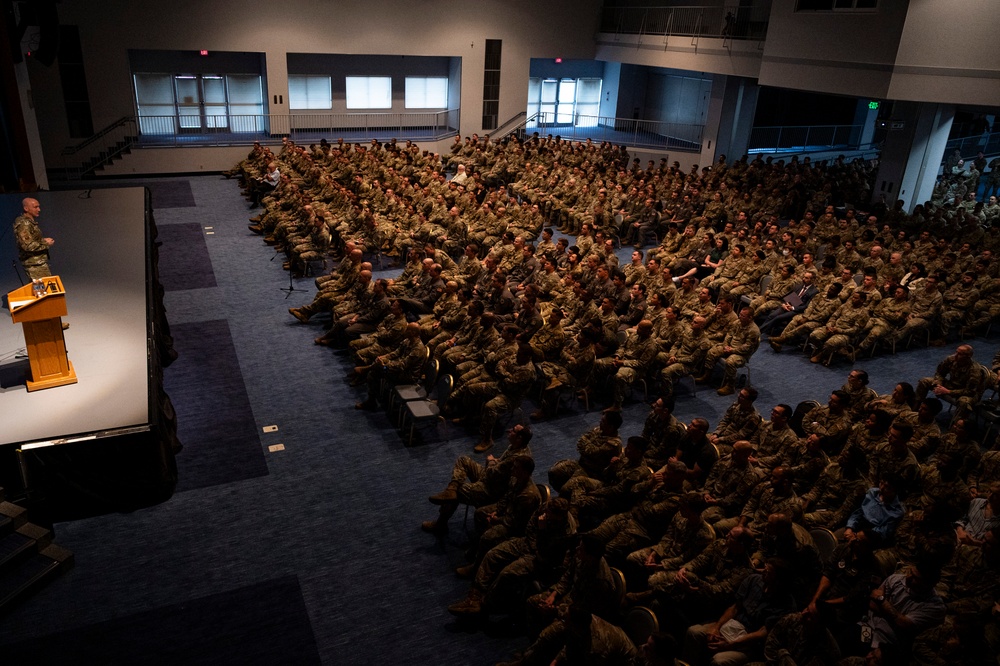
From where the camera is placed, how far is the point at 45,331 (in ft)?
21.0

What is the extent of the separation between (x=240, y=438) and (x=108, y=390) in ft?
4.23

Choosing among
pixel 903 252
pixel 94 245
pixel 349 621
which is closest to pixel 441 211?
pixel 94 245

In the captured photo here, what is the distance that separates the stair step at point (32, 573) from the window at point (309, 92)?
18.7 metres

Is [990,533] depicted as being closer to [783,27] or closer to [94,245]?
[94,245]

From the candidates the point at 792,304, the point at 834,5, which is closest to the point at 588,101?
the point at 834,5

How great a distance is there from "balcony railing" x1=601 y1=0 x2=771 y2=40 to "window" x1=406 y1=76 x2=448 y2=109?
5783mm

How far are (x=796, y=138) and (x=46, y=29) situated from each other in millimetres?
20572

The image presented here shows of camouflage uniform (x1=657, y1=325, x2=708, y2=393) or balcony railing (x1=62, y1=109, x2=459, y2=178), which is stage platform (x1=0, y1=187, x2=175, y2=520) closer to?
camouflage uniform (x1=657, y1=325, x2=708, y2=393)

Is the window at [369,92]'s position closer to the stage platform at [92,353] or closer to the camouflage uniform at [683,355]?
the stage platform at [92,353]

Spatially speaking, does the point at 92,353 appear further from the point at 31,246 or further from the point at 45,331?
the point at 31,246

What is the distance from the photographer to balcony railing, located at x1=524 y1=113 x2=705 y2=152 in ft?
→ 72.9

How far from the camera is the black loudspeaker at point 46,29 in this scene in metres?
12.5

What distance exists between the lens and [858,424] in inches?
245

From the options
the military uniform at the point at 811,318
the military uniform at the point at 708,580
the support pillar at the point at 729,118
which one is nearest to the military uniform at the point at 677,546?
the military uniform at the point at 708,580
